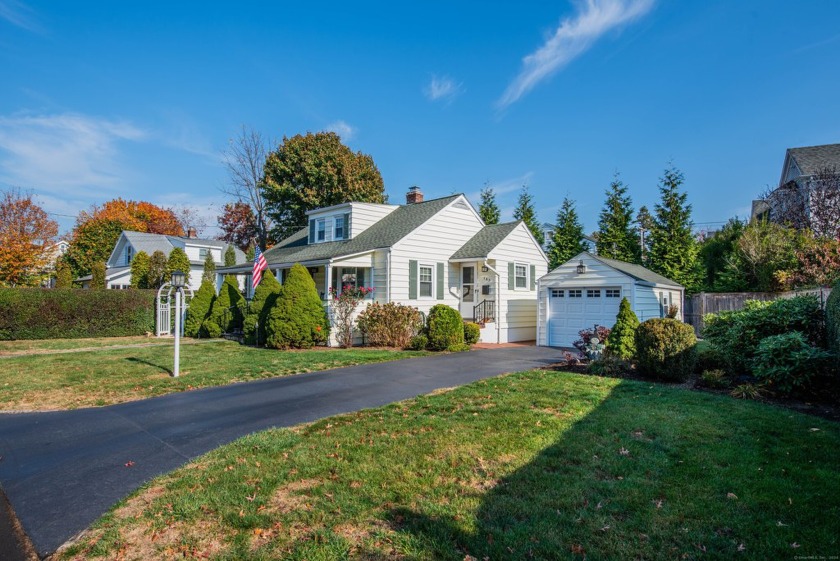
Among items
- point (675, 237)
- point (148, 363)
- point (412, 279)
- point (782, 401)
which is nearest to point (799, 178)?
point (675, 237)

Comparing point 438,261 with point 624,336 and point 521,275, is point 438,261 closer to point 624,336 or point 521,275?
point 521,275

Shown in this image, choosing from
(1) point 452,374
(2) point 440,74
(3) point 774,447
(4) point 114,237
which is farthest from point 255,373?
(4) point 114,237

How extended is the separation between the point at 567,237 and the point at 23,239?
31576 millimetres

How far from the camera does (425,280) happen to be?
1806cm

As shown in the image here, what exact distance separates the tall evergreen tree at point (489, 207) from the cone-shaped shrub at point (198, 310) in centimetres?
1612

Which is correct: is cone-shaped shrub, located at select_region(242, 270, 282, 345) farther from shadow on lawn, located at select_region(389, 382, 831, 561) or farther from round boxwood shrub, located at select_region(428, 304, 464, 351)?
shadow on lawn, located at select_region(389, 382, 831, 561)

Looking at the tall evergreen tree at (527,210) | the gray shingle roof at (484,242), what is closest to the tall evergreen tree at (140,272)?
the gray shingle roof at (484,242)

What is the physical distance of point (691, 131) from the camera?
15.7 m

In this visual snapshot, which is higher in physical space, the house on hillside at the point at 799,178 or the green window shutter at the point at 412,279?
the house on hillside at the point at 799,178

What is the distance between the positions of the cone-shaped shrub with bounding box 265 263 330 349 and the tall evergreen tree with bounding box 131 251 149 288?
1906 cm

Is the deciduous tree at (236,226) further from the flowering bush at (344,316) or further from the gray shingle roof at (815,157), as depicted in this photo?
the gray shingle roof at (815,157)

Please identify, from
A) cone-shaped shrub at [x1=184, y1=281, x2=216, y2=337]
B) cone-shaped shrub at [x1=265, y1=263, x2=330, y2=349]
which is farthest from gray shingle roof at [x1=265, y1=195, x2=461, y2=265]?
cone-shaped shrub at [x1=184, y1=281, x2=216, y2=337]

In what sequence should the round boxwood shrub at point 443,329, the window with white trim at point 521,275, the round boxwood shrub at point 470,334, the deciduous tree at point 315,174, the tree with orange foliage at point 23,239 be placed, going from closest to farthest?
the round boxwood shrub at point 443,329
the round boxwood shrub at point 470,334
the window with white trim at point 521,275
the tree with orange foliage at point 23,239
the deciduous tree at point 315,174

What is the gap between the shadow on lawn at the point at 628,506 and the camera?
3.08 meters
